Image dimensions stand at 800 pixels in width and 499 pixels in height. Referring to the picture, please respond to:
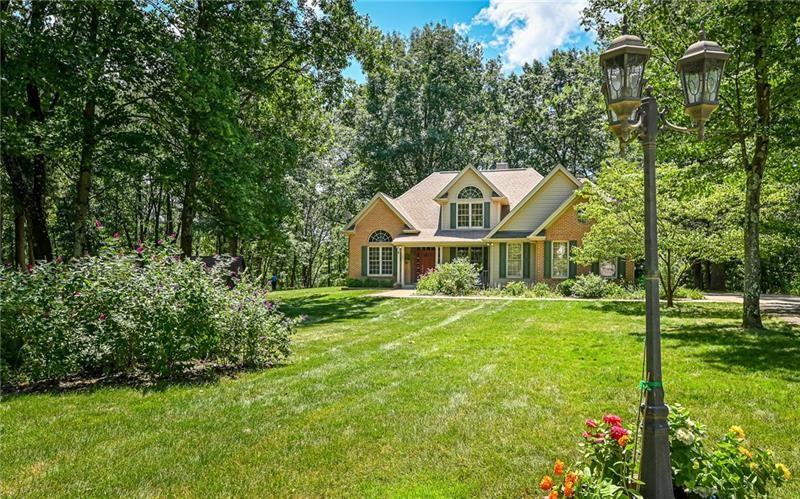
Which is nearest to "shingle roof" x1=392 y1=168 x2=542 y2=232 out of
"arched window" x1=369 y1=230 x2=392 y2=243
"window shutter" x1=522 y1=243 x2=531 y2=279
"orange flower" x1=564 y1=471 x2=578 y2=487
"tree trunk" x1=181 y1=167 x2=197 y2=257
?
"arched window" x1=369 y1=230 x2=392 y2=243

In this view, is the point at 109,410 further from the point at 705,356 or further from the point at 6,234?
the point at 6,234

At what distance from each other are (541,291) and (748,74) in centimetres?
1074

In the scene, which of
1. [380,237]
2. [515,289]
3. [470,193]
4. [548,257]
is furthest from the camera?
[380,237]

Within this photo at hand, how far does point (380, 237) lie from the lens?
2486 centimetres

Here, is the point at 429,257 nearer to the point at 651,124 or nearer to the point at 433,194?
the point at 433,194

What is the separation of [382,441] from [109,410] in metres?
3.10

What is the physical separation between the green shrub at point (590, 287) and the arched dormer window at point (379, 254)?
9.61 m

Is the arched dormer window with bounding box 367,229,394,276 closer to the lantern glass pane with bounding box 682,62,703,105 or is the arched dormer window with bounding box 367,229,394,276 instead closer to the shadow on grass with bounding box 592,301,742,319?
the shadow on grass with bounding box 592,301,742,319

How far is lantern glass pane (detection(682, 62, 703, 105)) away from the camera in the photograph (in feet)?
10.8

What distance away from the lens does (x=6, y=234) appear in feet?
97.9

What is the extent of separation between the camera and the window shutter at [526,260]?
70.3ft

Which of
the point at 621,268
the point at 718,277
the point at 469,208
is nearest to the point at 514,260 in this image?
the point at 469,208

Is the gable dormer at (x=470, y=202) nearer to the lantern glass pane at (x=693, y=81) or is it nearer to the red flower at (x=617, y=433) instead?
the lantern glass pane at (x=693, y=81)

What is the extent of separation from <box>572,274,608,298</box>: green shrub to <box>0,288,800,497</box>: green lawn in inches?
367
